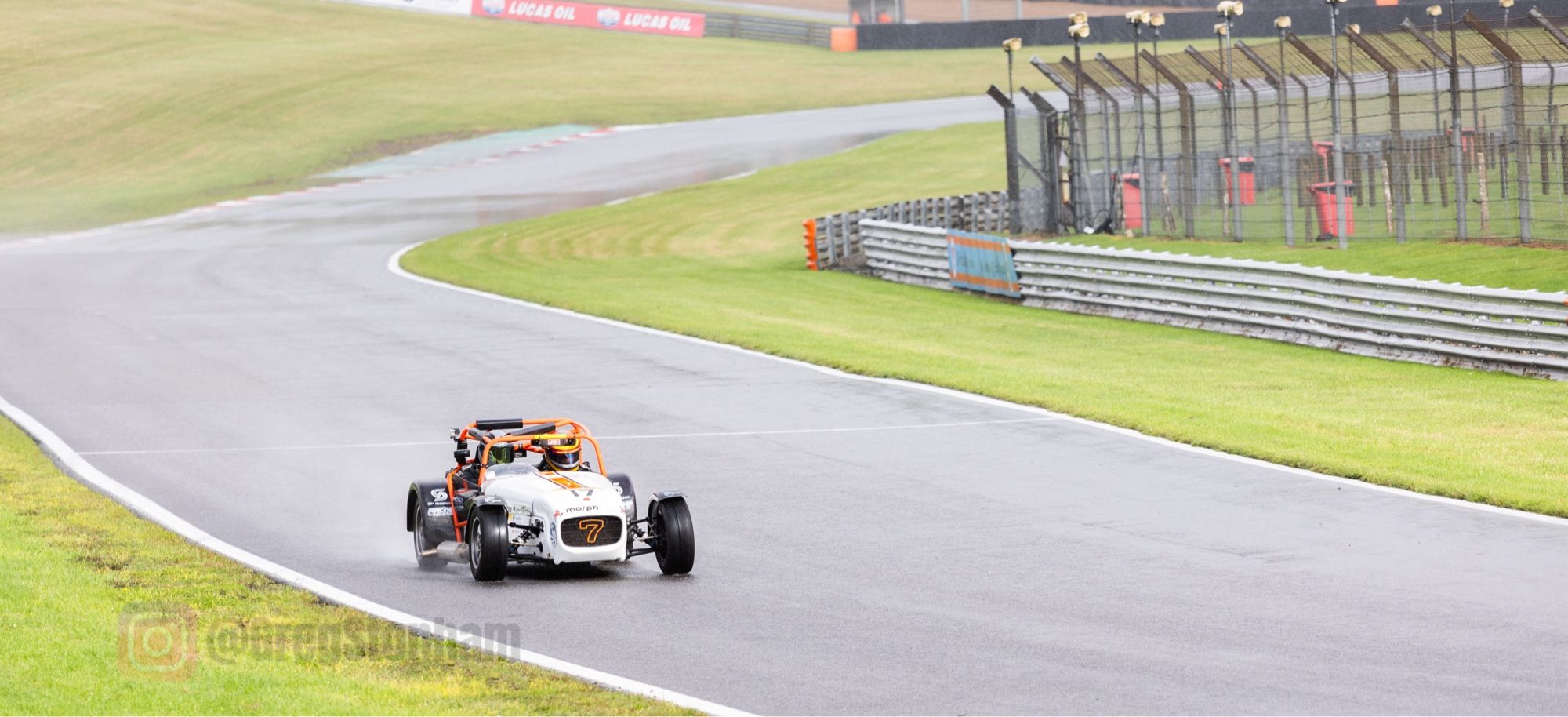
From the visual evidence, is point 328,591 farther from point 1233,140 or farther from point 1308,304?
point 1233,140

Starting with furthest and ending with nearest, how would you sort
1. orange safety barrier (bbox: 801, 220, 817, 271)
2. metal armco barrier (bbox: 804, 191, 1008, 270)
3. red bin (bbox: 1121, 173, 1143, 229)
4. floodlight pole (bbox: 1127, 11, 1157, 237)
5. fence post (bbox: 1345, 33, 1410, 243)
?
metal armco barrier (bbox: 804, 191, 1008, 270) < orange safety barrier (bbox: 801, 220, 817, 271) < red bin (bbox: 1121, 173, 1143, 229) < floodlight pole (bbox: 1127, 11, 1157, 237) < fence post (bbox: 1345, 33, 1410, 243)

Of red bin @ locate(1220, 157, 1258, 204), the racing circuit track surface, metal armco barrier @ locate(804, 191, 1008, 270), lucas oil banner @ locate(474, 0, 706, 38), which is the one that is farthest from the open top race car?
lucas oil banner @ locate(474, 0, 706, 38)

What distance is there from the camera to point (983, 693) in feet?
28.6

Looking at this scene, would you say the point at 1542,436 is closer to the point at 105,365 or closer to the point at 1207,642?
the point at 1207,642

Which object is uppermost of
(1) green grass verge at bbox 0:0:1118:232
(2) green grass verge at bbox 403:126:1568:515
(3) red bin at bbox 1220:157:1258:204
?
(1) green grass verge at bbox 0:0:1118:232

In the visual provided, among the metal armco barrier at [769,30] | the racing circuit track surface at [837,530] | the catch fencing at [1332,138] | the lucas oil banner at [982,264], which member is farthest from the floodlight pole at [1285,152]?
the metal armco barrier at [769,30]

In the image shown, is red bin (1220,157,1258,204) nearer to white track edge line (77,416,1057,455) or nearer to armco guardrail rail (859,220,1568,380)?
armco guardrail rail (859,220,1568,380)

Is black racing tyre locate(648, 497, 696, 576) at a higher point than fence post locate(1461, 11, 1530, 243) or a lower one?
lower

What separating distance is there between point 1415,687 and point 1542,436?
8.57m

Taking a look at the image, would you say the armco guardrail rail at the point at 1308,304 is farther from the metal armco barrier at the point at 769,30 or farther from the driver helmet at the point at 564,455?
the metal armco barrier at the point at 769,30

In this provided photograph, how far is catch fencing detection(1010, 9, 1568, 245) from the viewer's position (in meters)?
25.7

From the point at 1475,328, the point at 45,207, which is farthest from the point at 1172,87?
the point at 45,207

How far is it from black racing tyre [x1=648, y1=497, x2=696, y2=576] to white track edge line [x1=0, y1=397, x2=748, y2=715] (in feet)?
5.69

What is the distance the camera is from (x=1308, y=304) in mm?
23234
